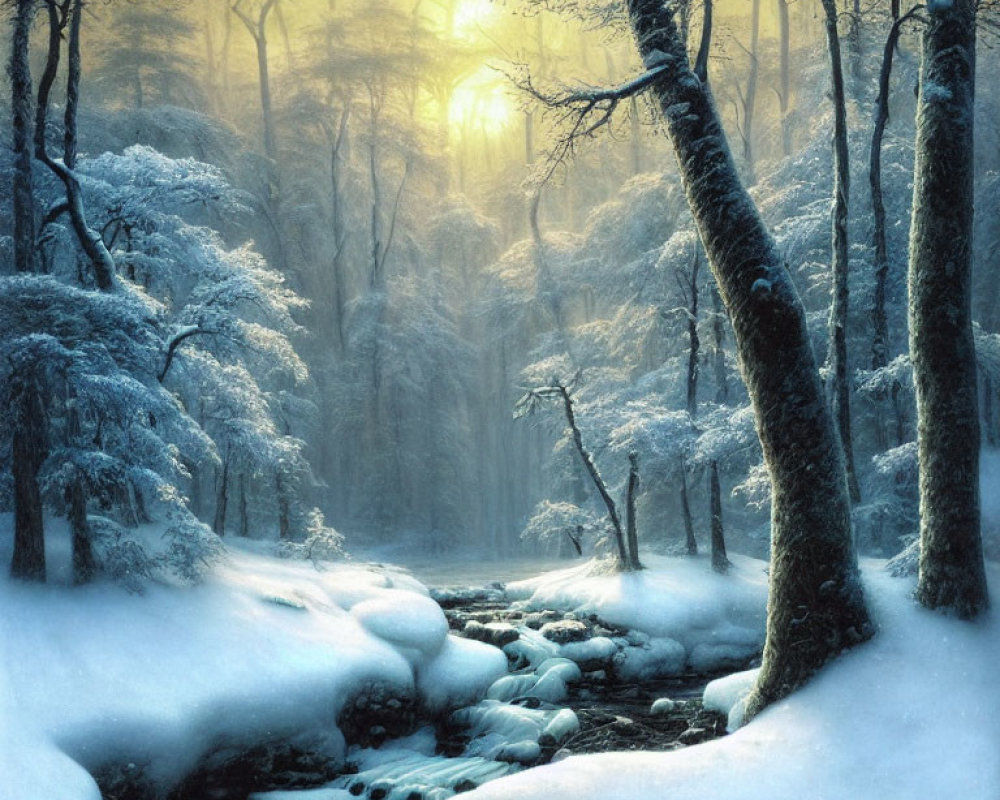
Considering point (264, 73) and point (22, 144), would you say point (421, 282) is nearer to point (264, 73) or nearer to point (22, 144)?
point (264, 73)

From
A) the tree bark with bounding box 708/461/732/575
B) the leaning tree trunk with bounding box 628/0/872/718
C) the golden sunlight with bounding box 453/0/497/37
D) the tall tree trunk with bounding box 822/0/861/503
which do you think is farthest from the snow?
the golden sunlight with bounding box 453/0/497/37

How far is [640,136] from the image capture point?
29.3m

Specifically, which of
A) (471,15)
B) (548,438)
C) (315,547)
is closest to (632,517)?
(315,547)

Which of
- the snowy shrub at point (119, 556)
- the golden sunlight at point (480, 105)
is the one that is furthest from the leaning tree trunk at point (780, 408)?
the golden sunlight at point (480, 105)

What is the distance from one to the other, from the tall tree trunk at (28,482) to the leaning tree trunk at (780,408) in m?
6.18

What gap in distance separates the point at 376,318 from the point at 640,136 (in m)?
12.2

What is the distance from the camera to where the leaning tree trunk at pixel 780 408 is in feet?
12.7

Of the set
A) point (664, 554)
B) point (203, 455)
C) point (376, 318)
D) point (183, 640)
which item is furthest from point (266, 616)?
point (376, 318)

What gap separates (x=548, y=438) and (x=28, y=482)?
23.4 m

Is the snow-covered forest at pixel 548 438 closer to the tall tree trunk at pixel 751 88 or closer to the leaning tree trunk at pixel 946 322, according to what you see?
the leaning tree trunk at pixel 946 322

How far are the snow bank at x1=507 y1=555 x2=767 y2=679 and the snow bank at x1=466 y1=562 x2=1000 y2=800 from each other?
7383 mm

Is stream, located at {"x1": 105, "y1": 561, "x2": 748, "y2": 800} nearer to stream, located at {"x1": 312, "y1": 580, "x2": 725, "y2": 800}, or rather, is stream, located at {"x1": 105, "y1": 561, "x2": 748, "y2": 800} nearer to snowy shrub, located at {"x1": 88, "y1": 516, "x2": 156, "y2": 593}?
stream, located at {"x1": 312, "y1": 580, "x2": 725, "y2": 800}

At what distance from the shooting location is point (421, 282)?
31.2 m

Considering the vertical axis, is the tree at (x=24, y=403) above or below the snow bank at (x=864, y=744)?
above
